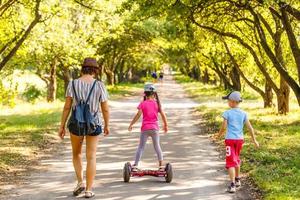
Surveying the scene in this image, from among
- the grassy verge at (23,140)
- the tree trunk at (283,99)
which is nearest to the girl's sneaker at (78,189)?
the grassy verge at (23,140)

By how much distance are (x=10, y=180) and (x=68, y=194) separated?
186 cm

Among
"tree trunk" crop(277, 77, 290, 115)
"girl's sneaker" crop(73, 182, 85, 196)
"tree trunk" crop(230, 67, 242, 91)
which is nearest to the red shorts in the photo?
"girl's sneaker" crop(73, 182, 85, 196)

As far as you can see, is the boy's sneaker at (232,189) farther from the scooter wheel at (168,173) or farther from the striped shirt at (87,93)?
the striped shirt at (87,93)

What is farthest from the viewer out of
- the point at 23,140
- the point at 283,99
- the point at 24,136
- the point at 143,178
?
the point at 283,99

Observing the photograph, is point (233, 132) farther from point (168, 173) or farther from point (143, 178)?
point (143, 178)

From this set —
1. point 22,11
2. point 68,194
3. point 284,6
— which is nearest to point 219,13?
point 284,6

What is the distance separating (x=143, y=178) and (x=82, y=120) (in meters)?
2.48

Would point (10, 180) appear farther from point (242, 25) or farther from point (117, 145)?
point (242, 25)

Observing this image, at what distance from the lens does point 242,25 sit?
2566cm

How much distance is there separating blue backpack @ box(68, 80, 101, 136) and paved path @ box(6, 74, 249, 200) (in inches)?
45.1

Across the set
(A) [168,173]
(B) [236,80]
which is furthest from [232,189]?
(B) [236,80]

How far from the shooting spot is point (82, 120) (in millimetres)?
Answer: 8117

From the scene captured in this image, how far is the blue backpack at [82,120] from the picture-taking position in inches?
320

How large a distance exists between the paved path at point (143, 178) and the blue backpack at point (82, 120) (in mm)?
1146
